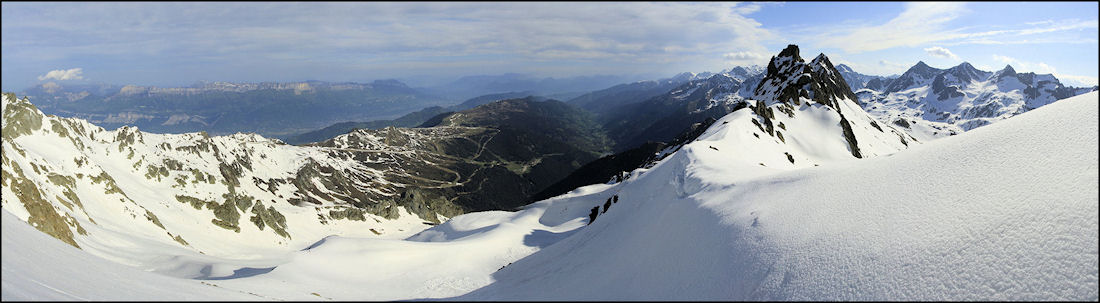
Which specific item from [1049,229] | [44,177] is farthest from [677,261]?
[44,177]

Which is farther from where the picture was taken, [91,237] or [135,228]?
[135,228]

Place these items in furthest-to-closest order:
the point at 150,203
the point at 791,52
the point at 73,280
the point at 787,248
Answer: the point at 791,52, the point at 150,203, the point at 787,248, the point at 73,280

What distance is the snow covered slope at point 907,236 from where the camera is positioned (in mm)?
11578

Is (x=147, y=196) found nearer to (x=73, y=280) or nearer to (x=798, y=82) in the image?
(x=73, y=280)

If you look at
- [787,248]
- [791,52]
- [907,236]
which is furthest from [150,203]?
[791,52]

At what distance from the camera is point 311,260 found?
23.0 metres

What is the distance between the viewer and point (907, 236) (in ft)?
47.2

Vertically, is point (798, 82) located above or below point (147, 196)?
above

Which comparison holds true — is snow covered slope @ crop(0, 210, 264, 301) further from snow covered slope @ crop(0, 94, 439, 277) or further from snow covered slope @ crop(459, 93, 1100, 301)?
snow covered slope @ crop(0, 94, 439, 277)

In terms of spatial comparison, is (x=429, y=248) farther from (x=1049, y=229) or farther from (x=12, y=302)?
(x=1049, y=229)

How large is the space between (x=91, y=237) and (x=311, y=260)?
56.4m

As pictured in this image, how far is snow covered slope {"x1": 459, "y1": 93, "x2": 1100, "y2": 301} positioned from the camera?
11578 mm

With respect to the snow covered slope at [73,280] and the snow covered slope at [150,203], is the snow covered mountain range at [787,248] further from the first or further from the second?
the snow covered slope at [150,203]

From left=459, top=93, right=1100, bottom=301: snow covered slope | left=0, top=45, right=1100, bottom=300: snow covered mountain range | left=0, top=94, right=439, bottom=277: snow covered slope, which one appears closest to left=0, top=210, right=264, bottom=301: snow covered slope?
left=0, top=45, right=1100, bottom=300: snow covered mountain range
